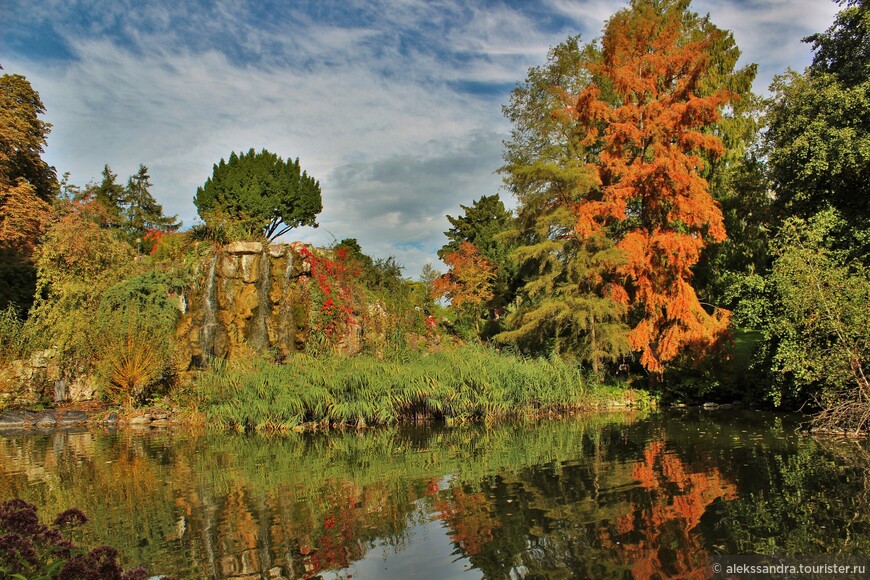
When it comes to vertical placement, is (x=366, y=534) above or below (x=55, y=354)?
below

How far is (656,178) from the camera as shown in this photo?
17.1 m

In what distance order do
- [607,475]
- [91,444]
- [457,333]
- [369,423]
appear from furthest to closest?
[457,333]
[369,423]
[91,444]
[607,475]

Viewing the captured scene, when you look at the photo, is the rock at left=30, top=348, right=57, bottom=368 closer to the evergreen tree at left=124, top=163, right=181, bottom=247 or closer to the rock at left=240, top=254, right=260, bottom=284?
the rock at left=240, top=254, right=260, bottom=284

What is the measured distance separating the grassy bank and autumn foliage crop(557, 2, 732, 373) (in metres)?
4.10

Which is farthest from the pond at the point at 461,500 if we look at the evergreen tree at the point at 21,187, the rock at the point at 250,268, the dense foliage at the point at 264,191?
the dense foliage at the point at 264,191

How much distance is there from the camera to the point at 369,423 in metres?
15.3

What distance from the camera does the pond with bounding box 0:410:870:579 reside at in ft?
18.7

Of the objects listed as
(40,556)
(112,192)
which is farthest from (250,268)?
(112,192)

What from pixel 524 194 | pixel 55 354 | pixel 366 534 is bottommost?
pixel 366 534

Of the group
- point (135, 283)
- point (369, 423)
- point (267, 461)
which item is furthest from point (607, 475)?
point (135, 283)

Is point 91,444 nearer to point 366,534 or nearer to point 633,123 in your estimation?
point 366,534

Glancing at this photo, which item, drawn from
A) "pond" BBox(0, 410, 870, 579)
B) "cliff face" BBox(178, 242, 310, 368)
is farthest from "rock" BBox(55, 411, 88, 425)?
"pond" BBox(0, 410, 870, 579)

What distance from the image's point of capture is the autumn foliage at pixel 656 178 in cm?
1694

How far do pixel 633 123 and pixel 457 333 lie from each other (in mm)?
13856
